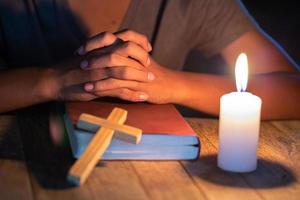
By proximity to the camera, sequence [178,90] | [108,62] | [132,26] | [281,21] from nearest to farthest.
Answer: [108,62] < [178,90] < [132,26] < [281,21]

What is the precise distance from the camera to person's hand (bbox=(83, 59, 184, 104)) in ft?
4.07

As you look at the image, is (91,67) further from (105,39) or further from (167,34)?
(167,34)

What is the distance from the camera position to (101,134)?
0.98 meters

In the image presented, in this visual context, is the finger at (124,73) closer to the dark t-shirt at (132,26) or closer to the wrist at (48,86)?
the wrist at (48,86)

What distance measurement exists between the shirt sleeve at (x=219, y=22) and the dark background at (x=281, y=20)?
1.74 metres

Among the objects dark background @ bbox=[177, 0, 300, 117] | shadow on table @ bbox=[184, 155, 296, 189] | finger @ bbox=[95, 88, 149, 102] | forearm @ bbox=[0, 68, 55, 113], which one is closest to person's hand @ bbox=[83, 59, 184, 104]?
finger @ bbox=[95, 88, 149, 102]

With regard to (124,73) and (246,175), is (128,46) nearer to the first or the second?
(124,73)

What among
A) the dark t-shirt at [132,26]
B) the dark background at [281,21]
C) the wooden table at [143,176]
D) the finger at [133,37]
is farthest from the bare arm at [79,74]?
the dark background at [281,21]

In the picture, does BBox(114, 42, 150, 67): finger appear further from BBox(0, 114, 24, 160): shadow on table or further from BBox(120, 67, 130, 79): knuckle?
BBox(0, 114, 24, 160): shadow on table

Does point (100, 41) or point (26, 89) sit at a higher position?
point (100, 41)

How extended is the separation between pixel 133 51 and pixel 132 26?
1.13 feet

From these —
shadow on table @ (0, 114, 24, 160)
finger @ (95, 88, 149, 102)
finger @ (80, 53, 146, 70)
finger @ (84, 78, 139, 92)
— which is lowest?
shadow on table @ (0, 114, 24, 160)

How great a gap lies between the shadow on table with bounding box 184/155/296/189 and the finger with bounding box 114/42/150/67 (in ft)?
0.86

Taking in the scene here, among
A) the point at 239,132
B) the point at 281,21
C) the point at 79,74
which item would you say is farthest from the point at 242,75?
the point at 281,21
